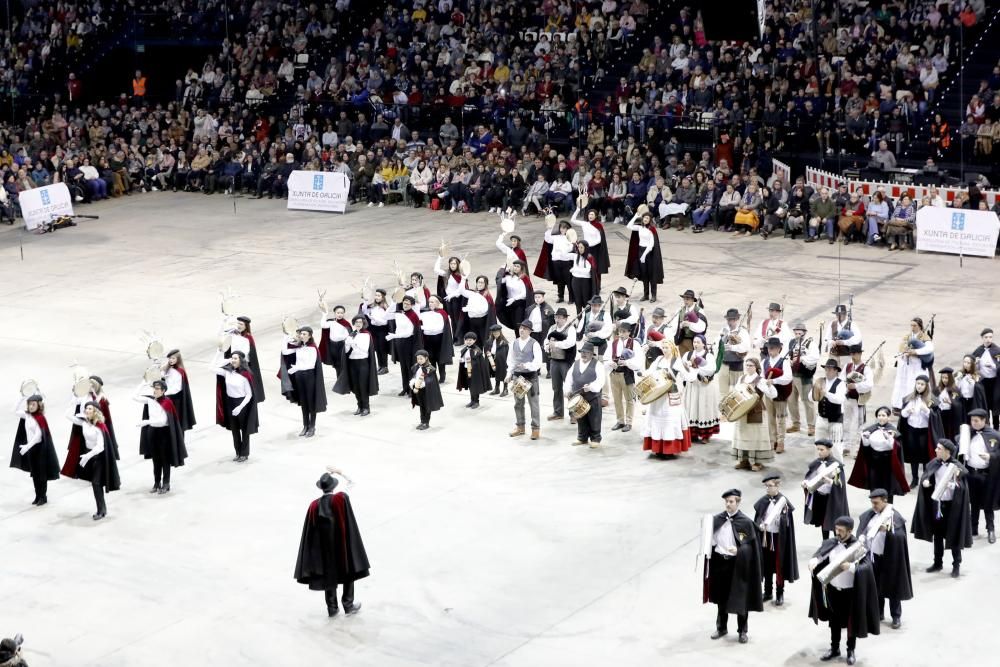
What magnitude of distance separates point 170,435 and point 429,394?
11.1 ft

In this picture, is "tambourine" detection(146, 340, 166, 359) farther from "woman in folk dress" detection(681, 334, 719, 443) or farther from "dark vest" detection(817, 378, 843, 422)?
"dark vest" detection(817, 378, 843, 422)

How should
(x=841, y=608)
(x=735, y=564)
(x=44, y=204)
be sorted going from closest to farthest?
(x=841, y=608)
(x=735, y=564)
(x=44, y=204)

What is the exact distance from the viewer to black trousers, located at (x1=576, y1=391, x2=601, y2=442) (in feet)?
59.4

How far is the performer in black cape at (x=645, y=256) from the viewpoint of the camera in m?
24.8

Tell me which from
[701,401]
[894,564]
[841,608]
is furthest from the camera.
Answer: [701,401]

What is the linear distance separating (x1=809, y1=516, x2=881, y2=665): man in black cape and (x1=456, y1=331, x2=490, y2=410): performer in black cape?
7671 mm

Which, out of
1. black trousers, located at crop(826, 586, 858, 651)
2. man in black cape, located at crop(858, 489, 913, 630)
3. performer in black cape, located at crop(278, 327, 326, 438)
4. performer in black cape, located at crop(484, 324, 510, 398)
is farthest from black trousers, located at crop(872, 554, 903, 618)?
performer in black cape, located at crop(278, 327, 326, 438)

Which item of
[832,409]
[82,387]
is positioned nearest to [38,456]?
[82,387]

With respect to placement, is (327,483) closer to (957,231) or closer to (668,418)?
(668,418)

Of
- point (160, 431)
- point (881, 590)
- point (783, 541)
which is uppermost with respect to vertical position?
point (160, 431)

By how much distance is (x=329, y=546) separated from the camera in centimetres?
1360

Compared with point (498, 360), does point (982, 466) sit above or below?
below

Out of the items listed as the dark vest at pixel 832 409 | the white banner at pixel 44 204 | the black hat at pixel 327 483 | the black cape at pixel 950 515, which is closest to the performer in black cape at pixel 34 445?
the black hat at pixel 327 483

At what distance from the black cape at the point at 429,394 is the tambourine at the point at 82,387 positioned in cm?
414
